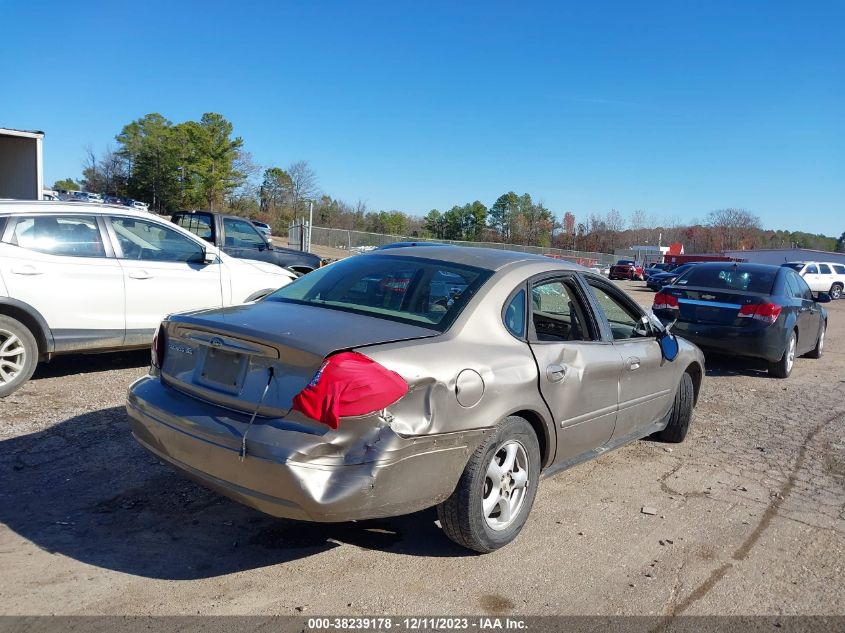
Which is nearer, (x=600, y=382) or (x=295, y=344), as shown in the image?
(x=295, y=344)

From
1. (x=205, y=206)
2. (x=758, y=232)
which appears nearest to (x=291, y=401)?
(x=205, y=206)

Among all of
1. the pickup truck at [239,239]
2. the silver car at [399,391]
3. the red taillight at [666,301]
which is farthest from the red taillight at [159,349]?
the pickup truck at [239,239]

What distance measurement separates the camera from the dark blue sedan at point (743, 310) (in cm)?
858

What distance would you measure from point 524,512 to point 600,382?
102 cm

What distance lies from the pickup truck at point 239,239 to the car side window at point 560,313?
7.83m

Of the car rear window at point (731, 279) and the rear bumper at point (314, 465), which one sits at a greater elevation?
the car rear window at point (731, 279)

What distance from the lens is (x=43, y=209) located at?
626 cm

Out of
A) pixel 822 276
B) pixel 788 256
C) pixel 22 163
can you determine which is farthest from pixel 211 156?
pixel 788 256

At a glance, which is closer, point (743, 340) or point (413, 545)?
point (413, 545)

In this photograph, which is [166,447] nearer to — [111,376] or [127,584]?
[127,584]

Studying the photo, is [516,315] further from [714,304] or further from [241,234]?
[241,234]

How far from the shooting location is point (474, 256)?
4.22 metres

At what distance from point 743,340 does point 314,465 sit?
24.3 feet

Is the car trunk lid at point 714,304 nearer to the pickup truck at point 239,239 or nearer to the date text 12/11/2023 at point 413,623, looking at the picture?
the pickup truck at point 239,239
